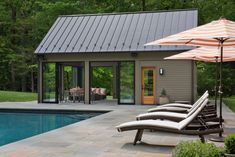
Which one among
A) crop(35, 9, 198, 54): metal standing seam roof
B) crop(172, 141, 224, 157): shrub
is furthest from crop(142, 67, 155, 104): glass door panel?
crop(172, 141, 224, 157): shrub

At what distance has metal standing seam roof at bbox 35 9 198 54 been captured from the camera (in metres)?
19.1

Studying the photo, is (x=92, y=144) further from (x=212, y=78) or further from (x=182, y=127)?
(x=212, y=78)

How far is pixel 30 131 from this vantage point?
462 inches

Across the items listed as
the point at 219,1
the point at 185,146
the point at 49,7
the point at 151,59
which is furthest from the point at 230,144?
the point at 49,7

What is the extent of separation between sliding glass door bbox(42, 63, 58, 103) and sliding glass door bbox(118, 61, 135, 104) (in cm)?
390

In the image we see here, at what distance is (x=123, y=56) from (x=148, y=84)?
6.90ft

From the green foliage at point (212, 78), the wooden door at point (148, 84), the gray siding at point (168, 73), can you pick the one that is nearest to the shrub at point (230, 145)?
the gray siding at point (168, 73)

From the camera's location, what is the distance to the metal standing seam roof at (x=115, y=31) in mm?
19141

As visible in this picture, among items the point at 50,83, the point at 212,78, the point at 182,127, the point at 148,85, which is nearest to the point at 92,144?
the point at 182,127

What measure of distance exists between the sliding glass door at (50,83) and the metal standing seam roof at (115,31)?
107 cm

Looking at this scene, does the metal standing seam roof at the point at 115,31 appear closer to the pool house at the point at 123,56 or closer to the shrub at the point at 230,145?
the pool house at the point at 123,56

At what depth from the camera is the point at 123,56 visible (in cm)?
1905

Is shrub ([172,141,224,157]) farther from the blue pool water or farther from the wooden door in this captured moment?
the wooden door

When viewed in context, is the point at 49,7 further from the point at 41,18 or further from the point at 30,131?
the point at 30,131
